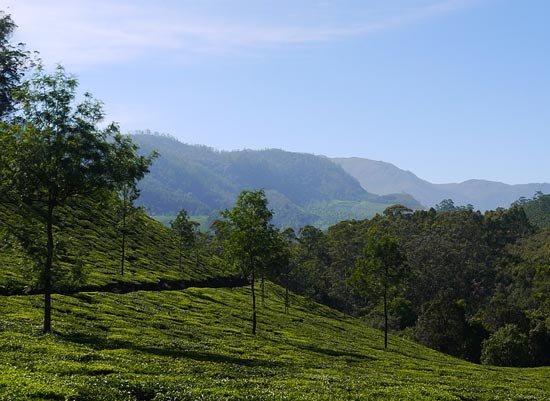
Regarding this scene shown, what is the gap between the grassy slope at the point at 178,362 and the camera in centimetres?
2295

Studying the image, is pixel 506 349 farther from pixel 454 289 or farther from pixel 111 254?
pixel 111 254

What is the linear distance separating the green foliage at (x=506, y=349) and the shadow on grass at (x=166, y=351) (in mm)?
75117

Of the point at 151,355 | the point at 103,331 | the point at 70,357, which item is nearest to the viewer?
the point at 70,357

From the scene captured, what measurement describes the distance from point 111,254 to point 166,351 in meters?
58.6

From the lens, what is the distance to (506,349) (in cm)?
9875

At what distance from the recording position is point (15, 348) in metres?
29.6

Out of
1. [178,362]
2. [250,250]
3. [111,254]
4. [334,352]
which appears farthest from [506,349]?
[178,362]

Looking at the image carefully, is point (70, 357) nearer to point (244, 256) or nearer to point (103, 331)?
point (103, 331)

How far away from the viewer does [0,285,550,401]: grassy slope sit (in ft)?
75.3

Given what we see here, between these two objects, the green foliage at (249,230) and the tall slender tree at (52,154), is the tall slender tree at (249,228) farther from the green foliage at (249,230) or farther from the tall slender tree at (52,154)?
the tall slender tree at (52,154)

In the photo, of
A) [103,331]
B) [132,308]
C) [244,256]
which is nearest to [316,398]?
[103,331]

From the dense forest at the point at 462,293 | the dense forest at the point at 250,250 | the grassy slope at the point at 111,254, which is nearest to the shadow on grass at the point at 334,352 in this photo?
the dense forest at the point at 250,250

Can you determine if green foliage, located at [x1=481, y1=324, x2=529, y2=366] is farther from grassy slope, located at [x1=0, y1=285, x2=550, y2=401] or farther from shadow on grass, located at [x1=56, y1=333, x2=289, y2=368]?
shadow on grass, located at [x1=56, y1=333, x2=289, y2=368]

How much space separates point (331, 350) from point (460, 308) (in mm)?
69220
